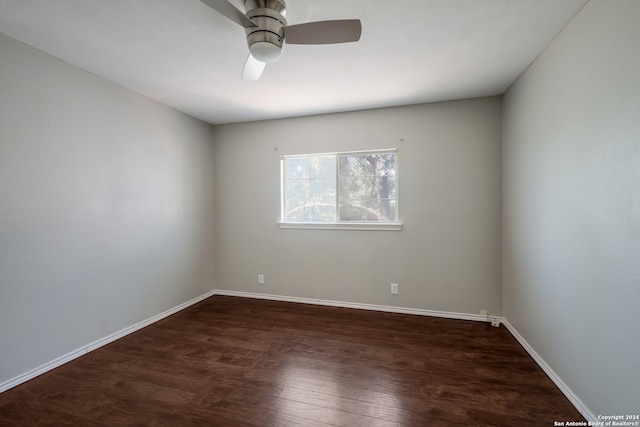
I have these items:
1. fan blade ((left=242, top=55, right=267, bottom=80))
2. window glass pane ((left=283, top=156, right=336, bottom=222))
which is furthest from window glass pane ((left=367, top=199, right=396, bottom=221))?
fan blade ((left=242, top=55, right=267, bottom=80))

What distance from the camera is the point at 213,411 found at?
163 centimetres

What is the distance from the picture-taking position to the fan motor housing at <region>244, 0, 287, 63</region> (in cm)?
145

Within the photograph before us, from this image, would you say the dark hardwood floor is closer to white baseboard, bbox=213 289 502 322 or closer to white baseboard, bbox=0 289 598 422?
white baseboard, bbox=0 289 598 422

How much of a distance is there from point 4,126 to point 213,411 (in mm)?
2362

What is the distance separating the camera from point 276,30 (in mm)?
1498

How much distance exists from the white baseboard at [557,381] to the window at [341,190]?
1.54m

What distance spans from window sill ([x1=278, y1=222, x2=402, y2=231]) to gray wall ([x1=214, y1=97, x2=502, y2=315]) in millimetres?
62

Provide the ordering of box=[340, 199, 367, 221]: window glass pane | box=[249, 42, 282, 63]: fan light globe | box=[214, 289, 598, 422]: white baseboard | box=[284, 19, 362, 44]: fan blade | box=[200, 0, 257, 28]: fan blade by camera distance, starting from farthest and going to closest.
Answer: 1. box=[340, 199, 367, 221]: window glass pane
2. box=[214, 289, 598, 422]: white baseboard
3. box=[249, 42, 282, 63]: fan light globe
4. box=[284, 19, 362, 44]: fan blade
5. box=[200, 0, 257, 28]: fan blade

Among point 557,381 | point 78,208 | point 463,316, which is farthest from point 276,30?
point 463,316

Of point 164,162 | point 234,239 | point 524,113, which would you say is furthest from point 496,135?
point 164,162

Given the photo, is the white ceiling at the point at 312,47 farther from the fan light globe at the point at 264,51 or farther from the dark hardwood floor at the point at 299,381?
the dark hardwood floor at the point at 299,381

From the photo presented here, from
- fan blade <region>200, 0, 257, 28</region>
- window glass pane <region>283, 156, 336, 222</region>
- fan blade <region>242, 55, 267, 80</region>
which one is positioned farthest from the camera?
window glass pane <region>283, 156, 336, 222</region>

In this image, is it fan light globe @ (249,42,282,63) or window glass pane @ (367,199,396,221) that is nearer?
fan light globe @ (249,42,282,63)

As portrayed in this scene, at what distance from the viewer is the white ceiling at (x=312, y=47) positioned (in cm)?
157
